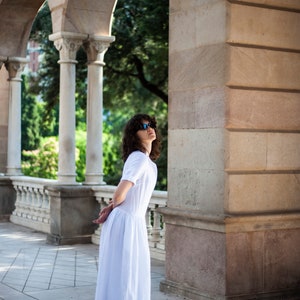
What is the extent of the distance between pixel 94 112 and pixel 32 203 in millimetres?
2997

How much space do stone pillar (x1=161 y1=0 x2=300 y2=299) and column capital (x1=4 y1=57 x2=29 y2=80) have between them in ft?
27.4

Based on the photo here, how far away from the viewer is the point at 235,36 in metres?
7.26

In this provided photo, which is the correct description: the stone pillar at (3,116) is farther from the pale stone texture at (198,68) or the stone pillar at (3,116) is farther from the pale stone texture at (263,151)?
the pale stone texture at (263,151)

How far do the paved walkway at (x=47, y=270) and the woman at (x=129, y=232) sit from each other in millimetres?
1928

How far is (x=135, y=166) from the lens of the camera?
5668 millimetres

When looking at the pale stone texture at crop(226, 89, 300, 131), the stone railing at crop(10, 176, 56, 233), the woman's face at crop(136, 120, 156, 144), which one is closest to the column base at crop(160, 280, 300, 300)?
the pale stone texture at crop(226, 89, 300, 131)

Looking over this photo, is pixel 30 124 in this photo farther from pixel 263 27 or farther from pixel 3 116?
pixel 263 27

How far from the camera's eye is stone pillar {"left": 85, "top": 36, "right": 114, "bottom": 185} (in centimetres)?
1267

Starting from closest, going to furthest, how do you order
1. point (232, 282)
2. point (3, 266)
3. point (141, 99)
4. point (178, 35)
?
point (232, 282), point (178, 35), point (3, 266), point (141, 99)

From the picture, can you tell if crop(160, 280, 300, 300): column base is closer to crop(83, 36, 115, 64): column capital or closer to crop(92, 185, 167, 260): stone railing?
crop(92, 185, 167, 260): stone railing

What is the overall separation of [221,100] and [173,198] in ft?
4.27

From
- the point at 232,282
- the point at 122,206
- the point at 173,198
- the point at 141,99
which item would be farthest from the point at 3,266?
the point at 141,99

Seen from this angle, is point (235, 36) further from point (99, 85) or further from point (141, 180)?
point (99, 85)

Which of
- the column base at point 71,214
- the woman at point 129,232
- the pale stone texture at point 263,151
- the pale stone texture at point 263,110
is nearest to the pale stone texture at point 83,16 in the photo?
the column base at point 71,214
